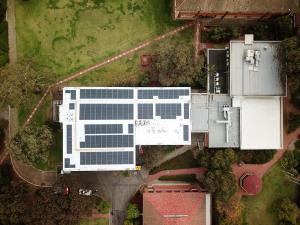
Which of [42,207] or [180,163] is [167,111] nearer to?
[180,163]

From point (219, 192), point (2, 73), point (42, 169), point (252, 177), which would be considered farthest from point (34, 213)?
point (252, 177)

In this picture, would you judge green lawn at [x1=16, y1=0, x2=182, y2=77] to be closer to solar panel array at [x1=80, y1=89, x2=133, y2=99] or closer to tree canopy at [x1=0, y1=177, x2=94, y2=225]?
solar panel array at [x1=80, y1=89, x2=133, y2=99]

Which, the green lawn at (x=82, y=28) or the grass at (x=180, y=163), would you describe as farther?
the green lawn at (x=82, y=28)

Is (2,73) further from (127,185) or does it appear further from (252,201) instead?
(252,201)

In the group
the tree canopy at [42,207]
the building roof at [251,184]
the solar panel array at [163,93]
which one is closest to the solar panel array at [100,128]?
the solar panel array at [163,93]

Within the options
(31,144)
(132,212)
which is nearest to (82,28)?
(31,144)

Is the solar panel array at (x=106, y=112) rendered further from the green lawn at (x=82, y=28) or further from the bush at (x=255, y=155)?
the bush at (x=255, y=155)

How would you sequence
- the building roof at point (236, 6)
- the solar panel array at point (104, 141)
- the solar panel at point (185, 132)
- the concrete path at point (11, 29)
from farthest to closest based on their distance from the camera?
the concrete path at point (11, 29) < the building roof at point (236, 6) < the solar panel at point (185, 132) < the solar panel array at point (104, 141)
